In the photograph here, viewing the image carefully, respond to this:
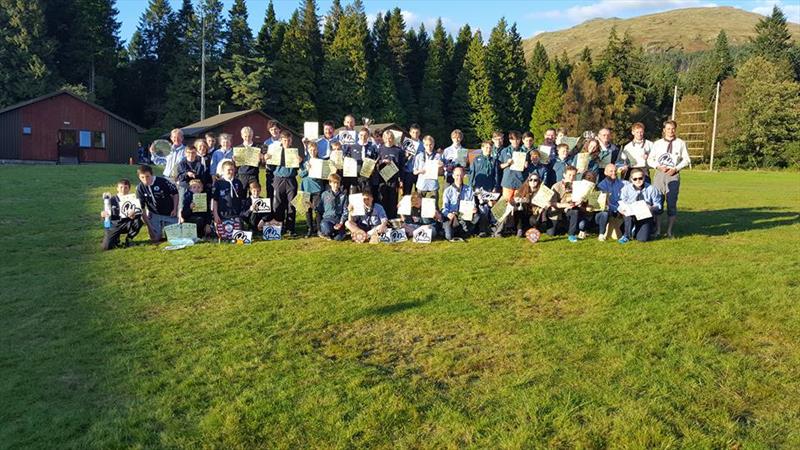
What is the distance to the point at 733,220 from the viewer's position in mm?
13203

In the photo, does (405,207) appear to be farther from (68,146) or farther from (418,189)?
(68,146)

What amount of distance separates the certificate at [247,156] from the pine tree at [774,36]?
2991 inches

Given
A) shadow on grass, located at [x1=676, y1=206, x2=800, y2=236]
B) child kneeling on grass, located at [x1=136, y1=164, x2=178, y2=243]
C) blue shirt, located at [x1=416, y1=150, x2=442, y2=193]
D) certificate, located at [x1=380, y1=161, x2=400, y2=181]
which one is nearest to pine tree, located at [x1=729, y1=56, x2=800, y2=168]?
shadow on grass, located at [x1=676, y1=206, x2=800, y2=236]

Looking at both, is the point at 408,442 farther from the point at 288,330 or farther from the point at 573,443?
the point at 288,330

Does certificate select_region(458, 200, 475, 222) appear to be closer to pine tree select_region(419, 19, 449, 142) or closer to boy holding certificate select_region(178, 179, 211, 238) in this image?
boy holding certificate select_region(178, 179, 211, 238)

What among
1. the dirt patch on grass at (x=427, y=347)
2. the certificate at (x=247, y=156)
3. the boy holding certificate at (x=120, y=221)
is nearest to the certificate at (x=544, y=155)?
the certificate at (x=247, y=156)

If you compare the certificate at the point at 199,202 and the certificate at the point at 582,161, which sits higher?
the certificate at the point at 582,161

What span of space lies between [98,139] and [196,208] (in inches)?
1582

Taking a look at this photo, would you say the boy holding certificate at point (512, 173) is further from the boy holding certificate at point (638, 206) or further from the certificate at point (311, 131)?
the certificate at point (311, 131)

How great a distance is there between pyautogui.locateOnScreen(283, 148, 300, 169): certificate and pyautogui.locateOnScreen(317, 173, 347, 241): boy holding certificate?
718mm

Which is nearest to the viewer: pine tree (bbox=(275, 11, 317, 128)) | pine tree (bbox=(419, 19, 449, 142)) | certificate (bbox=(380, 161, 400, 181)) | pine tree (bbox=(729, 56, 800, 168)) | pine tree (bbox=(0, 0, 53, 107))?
certificate (bbox=(380, 161, 400, 181))

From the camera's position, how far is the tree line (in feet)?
178

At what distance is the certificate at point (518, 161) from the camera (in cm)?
1066

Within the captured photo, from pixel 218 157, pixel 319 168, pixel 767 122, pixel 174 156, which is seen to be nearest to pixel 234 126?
pixel 174 156
